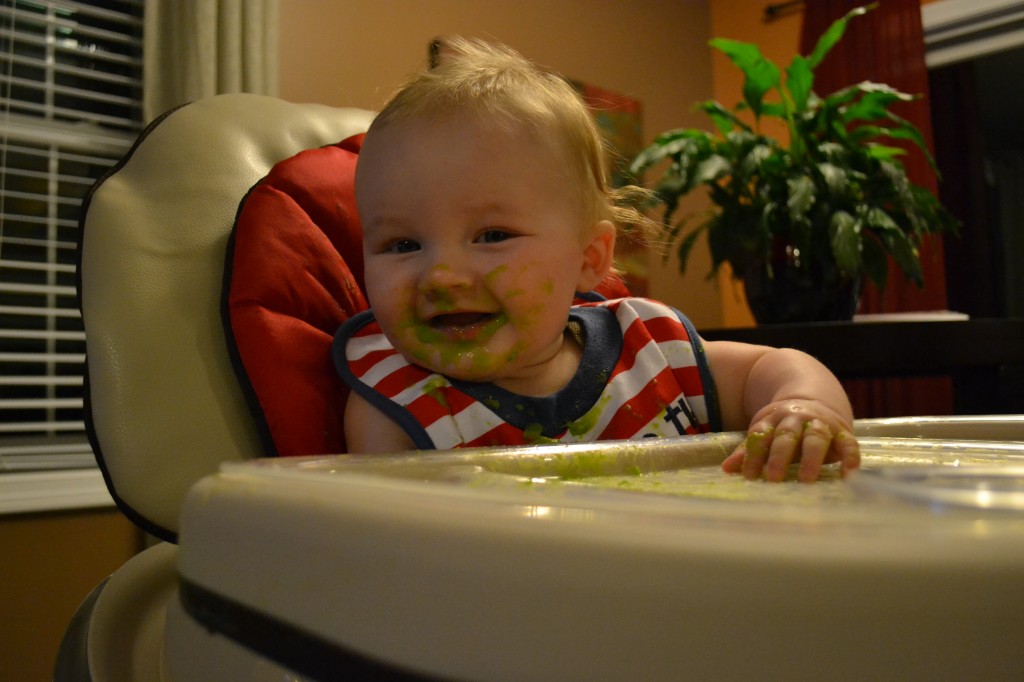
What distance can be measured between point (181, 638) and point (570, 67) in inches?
122

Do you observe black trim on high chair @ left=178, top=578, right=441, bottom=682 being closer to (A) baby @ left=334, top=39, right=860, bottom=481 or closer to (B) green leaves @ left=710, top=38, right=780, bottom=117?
(A) baby @ left=334, top=39, right=860, bottom=481

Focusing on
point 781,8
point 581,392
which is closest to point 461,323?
point 581,392

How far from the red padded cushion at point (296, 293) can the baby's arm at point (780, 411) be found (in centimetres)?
39

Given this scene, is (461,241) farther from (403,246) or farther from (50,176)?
(50,176)

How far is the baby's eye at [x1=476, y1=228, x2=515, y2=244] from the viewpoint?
0.76 meters

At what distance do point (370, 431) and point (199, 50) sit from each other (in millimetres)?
1563

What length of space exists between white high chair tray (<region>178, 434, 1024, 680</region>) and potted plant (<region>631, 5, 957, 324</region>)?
1534 mm

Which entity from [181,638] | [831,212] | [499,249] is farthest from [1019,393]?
[181,638]

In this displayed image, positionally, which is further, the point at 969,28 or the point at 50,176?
the point at 969,28

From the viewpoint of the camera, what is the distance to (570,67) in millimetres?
3180

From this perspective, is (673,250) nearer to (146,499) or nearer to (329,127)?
(329,127)

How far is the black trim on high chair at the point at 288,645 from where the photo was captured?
0.80 feet

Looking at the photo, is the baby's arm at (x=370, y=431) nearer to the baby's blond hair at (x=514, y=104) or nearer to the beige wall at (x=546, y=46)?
the baby's blond hair at (x=514, y=104)

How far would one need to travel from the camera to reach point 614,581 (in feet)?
0.69
